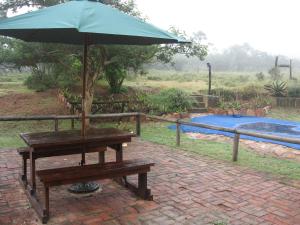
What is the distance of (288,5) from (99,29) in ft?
116

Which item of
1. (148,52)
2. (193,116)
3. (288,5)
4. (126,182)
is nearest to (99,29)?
(126,182)

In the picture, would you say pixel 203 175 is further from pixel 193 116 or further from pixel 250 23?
pixel 250 23

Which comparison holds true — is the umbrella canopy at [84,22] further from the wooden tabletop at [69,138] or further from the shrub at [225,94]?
the shrub at [225,94]

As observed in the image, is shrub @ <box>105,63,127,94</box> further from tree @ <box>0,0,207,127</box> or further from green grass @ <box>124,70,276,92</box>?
green grass @ <box>124,70,276,92</box>

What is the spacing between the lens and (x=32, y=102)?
12086mm

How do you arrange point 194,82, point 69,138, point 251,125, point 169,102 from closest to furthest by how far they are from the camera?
point 69,138, point 251,125, point 169,102, point 194,82

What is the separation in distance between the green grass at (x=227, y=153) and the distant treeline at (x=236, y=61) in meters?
29.0

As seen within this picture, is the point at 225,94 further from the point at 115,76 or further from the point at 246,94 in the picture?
the point at 115,76

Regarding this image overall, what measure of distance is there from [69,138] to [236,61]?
3885cm

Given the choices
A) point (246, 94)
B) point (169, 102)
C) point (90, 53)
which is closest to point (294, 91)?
point (246, 94)

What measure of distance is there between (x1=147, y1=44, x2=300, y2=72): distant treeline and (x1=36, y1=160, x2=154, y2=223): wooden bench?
3326cm

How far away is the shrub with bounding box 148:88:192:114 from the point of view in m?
11.9

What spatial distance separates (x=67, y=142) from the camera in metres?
3.82

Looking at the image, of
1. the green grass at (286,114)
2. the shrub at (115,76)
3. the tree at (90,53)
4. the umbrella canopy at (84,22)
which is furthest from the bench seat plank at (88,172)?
the green grass at (286,114)
